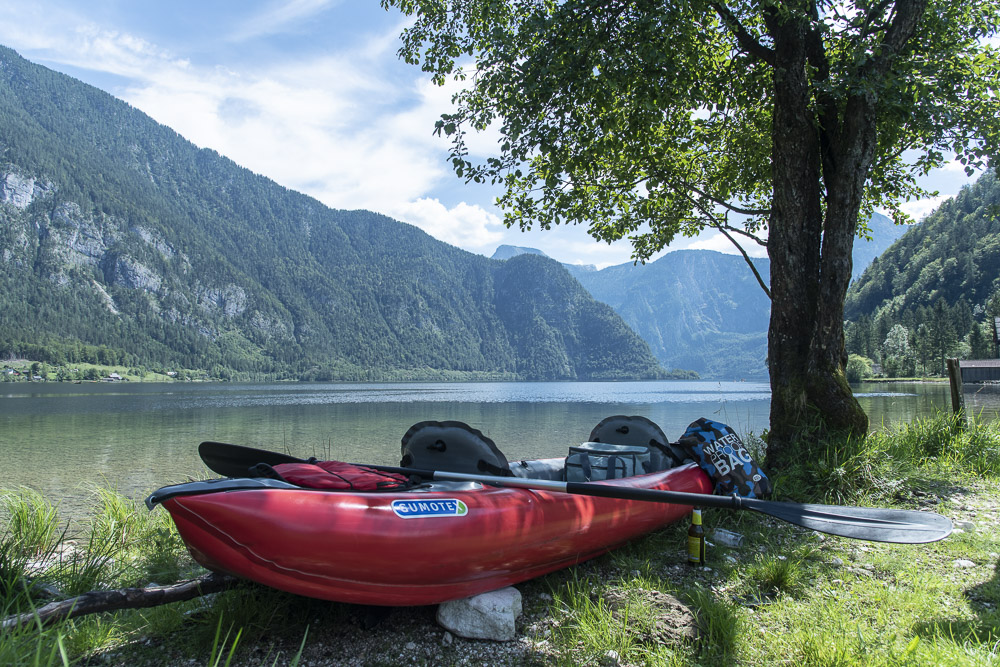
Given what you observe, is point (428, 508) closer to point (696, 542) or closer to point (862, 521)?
point (696, 542)

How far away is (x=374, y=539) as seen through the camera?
10.1 ft

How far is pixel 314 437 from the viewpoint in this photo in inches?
829

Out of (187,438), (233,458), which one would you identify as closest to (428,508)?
(233,458)

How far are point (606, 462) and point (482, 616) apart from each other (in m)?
2.25

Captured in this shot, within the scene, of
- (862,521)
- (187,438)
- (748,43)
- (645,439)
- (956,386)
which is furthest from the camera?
(187,438)

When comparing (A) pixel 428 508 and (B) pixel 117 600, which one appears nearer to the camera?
(B) pixel 117 600

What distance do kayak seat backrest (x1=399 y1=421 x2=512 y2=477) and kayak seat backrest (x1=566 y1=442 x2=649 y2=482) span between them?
82 cm

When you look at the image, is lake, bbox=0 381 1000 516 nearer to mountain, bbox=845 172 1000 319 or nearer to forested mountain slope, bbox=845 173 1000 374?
forested mountain slope, bbox=845 173 1000 374

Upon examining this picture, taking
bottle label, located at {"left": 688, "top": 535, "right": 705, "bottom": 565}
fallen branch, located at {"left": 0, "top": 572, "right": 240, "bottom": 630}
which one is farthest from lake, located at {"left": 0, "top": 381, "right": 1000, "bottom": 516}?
fallen branch, located at {"left": 0, "top": 572, "right": 240, "bottom": 630}

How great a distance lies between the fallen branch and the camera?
2773 millimetres

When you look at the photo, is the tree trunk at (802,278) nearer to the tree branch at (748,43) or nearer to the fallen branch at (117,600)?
the tree branch at (748,43)

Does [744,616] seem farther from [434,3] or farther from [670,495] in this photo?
[434,3]

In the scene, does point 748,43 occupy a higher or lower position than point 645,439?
higher

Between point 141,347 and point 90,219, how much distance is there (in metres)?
68.8
